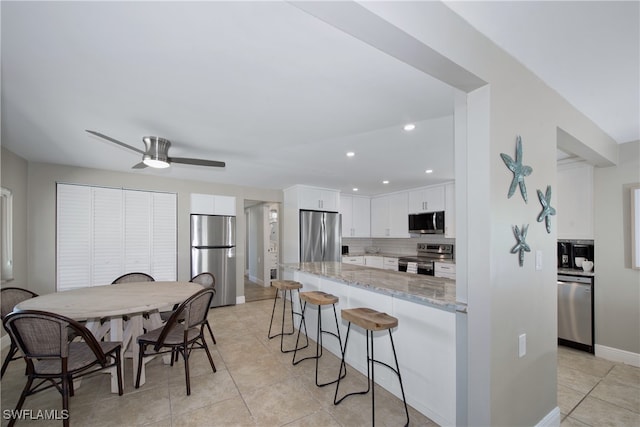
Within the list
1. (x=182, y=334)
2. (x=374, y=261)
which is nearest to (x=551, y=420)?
(x=182, y=334)

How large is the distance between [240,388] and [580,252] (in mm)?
4375

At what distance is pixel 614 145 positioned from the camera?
115 inches

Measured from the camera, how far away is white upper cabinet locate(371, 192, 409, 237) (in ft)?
19.9

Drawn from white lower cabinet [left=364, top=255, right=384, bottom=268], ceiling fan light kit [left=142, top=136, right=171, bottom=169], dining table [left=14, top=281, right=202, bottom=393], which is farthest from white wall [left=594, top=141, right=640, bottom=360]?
ceiling fan light kit [left=142, top=136, right=171, bottom=169]

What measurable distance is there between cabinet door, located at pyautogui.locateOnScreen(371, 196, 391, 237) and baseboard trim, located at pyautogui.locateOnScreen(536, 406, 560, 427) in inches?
181

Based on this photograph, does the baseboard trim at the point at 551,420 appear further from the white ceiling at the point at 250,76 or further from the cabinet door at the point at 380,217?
the cabinet door at the point at 380,217

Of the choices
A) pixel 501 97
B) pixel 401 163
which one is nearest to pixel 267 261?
pixel 401 163

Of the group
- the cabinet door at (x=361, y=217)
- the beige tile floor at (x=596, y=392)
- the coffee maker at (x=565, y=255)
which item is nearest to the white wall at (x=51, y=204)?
the cabinet door at (x=361, y=217)

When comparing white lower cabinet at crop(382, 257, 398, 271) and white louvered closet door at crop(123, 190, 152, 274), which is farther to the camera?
white lower cabinet at crop(382, 257, 398, 271)

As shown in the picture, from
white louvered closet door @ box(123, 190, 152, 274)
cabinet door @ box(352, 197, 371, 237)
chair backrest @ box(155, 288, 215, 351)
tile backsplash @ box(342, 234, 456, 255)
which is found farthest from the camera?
cabinet door @ box(352, 197, 371, 237)

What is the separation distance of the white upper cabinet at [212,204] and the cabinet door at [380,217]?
11.1 feet

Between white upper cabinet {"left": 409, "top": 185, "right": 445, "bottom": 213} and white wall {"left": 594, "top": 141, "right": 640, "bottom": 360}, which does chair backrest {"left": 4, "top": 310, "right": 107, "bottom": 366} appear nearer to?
white wall {"left": 594, "top": 141, "right": 640, "bottom": 360}

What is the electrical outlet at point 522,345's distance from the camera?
5.41 ft

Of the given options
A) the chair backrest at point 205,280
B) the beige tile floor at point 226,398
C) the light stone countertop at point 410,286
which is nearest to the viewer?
the light stone countertop at point 410,286
